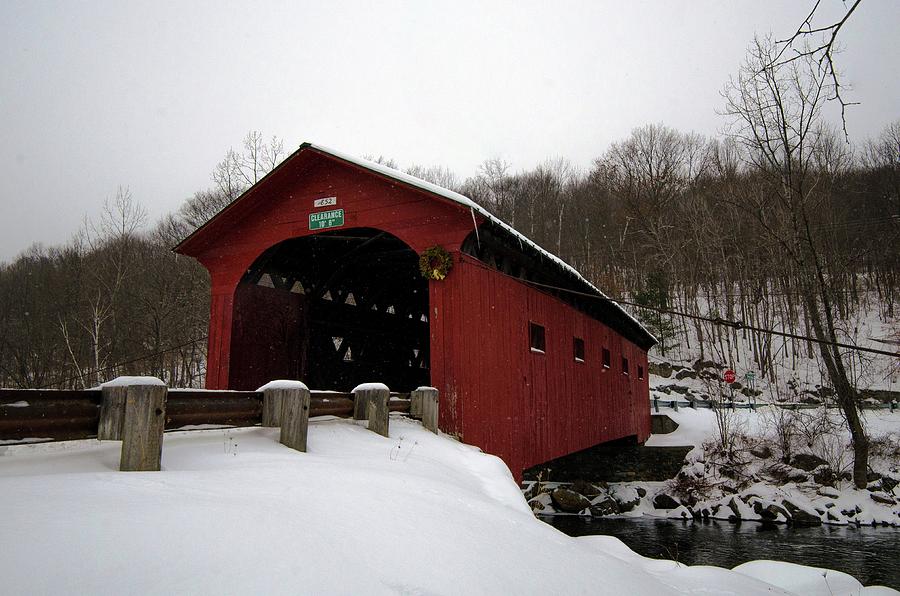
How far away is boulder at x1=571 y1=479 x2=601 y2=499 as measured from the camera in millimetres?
15148

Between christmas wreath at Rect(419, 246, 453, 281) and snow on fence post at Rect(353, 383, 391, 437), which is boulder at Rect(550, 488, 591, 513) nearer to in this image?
christmas wreath at Rect(419, 246, 453, 281)

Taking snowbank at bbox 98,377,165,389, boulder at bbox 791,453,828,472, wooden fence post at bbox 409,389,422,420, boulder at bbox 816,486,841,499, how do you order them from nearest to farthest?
snowbank at bbox 98,377,165,389 → wooden fence post at bbox 409,389,422,420 → boulder at bbox 816,486,841,499 → boulder at bbox 791,453,828,472

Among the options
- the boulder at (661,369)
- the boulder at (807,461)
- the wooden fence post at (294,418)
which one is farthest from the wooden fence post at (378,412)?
the boulder at (661,369)

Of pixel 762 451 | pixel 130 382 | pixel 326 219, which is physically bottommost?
pixel 762 451

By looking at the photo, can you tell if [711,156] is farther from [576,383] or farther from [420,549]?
[420,549]

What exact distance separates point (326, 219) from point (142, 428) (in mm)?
5610

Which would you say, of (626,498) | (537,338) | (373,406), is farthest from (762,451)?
(373,406)

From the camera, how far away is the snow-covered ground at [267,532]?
1662mm

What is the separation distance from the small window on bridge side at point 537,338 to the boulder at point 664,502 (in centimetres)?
798

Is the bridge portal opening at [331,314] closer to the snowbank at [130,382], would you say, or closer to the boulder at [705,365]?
the snowbank at [130,382]

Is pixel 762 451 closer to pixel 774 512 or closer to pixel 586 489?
pixel 774 512

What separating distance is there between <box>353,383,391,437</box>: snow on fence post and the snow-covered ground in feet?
4.06

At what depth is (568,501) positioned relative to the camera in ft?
47.3

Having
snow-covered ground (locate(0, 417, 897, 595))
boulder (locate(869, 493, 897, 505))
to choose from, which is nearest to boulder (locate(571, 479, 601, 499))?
boulder (locate(869, 493, 897, 505))
